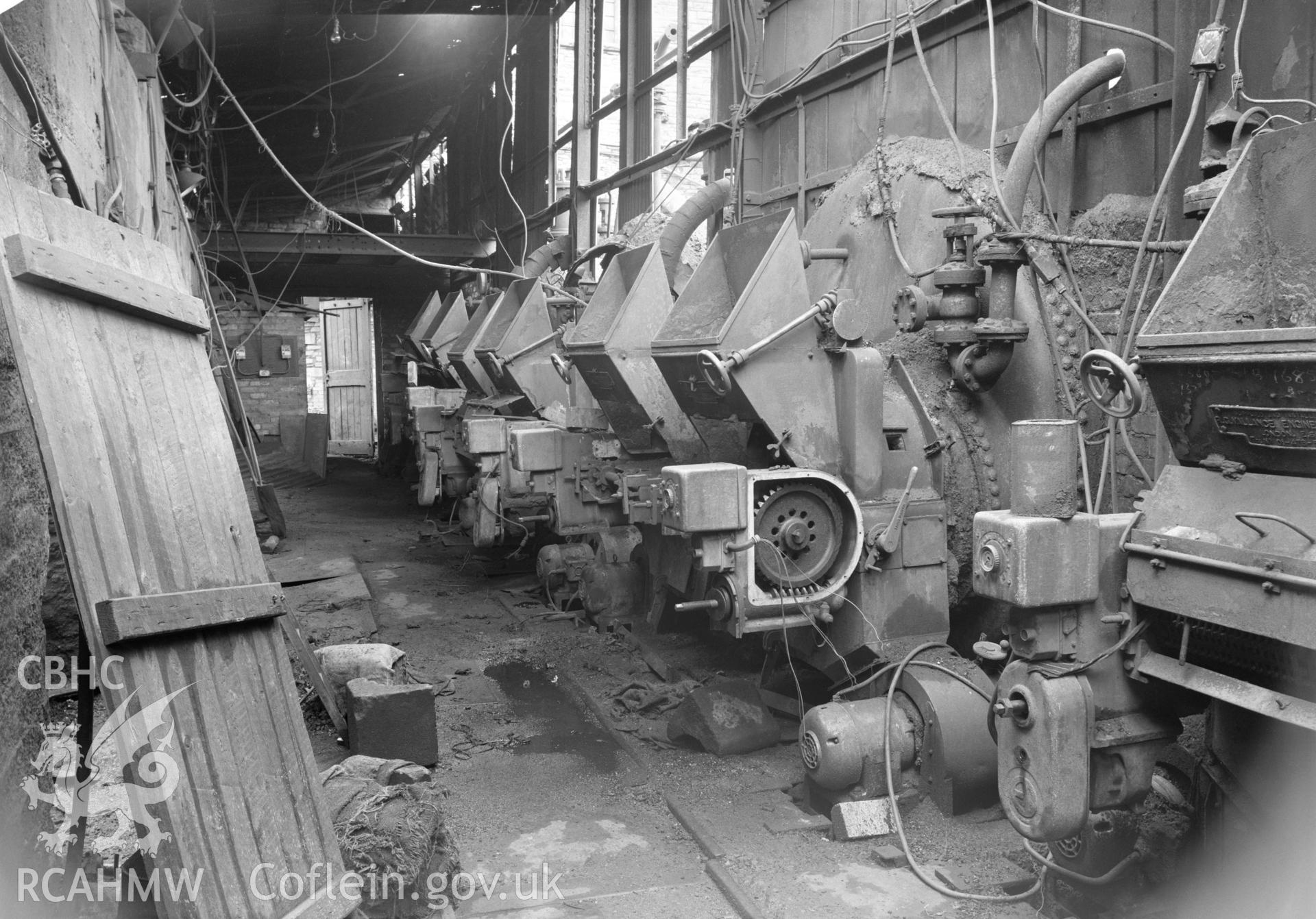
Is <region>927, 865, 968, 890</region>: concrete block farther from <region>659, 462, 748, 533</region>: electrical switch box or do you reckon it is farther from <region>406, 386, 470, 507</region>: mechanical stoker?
<region>406, 386, 470, 507</region>: mechanical stoker

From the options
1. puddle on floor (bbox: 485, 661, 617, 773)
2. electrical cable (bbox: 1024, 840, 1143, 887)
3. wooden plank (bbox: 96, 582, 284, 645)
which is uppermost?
wooden plank (bbox: 96, 582, 284, 645)

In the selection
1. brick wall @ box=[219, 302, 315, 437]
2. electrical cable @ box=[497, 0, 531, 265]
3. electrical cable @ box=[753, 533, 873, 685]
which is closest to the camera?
electrical cable @ box=[753, 533, 873, 685]

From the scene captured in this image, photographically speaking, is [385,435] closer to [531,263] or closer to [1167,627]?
[531,263]

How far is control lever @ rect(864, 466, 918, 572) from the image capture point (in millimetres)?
4672

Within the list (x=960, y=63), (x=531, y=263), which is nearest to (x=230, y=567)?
(x=960, y=63)

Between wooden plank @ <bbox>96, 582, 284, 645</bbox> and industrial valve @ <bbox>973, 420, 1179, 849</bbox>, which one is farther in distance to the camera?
industrial valve @ <bbox>973, 420, 1179, 849</bbox>

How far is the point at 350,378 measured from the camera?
22172 mm

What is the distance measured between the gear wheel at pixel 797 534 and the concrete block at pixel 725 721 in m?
0.81

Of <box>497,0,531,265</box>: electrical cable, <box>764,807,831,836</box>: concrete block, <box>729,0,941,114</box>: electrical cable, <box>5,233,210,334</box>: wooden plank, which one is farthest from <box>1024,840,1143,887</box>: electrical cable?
<box>497,0,531,265</box>: electrical cable

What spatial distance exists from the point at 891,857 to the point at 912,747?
1.78ft

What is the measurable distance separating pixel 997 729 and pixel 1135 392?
1129 millimetres

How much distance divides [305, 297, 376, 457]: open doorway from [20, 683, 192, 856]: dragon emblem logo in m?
16.7

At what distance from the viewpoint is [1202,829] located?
318 centimetres

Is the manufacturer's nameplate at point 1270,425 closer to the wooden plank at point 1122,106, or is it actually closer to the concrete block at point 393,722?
the wooden plank at point 1122,106
